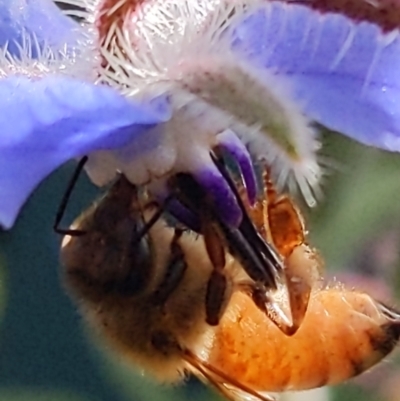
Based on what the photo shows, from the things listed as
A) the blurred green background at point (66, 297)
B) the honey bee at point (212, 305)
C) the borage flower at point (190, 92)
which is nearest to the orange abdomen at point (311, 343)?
the honey bee at point (212, 305)

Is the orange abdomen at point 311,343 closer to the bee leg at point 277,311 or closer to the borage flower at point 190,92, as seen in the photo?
the bee leg at point 277,311

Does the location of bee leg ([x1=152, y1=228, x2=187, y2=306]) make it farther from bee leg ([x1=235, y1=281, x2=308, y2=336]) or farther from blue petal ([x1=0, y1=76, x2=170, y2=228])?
blue petal ([x1=0, y1=76, x2=170, y2=228])

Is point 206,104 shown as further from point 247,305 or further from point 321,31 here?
point 247,305

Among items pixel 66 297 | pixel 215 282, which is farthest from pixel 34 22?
pixel 66 297

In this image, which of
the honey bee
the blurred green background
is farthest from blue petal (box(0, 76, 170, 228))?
the blurred green background

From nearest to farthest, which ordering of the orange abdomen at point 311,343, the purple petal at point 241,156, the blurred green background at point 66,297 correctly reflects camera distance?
the purple petal at point 241,156
the orange abdomen at point 311,343
the blurred green background at point 66,297

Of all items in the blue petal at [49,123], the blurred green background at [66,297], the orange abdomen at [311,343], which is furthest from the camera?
the blurred green background at [66,297]

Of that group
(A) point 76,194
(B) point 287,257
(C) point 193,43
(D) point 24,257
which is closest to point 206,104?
(C) point 193,43

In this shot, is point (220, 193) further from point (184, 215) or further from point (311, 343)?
point (311, 343)
